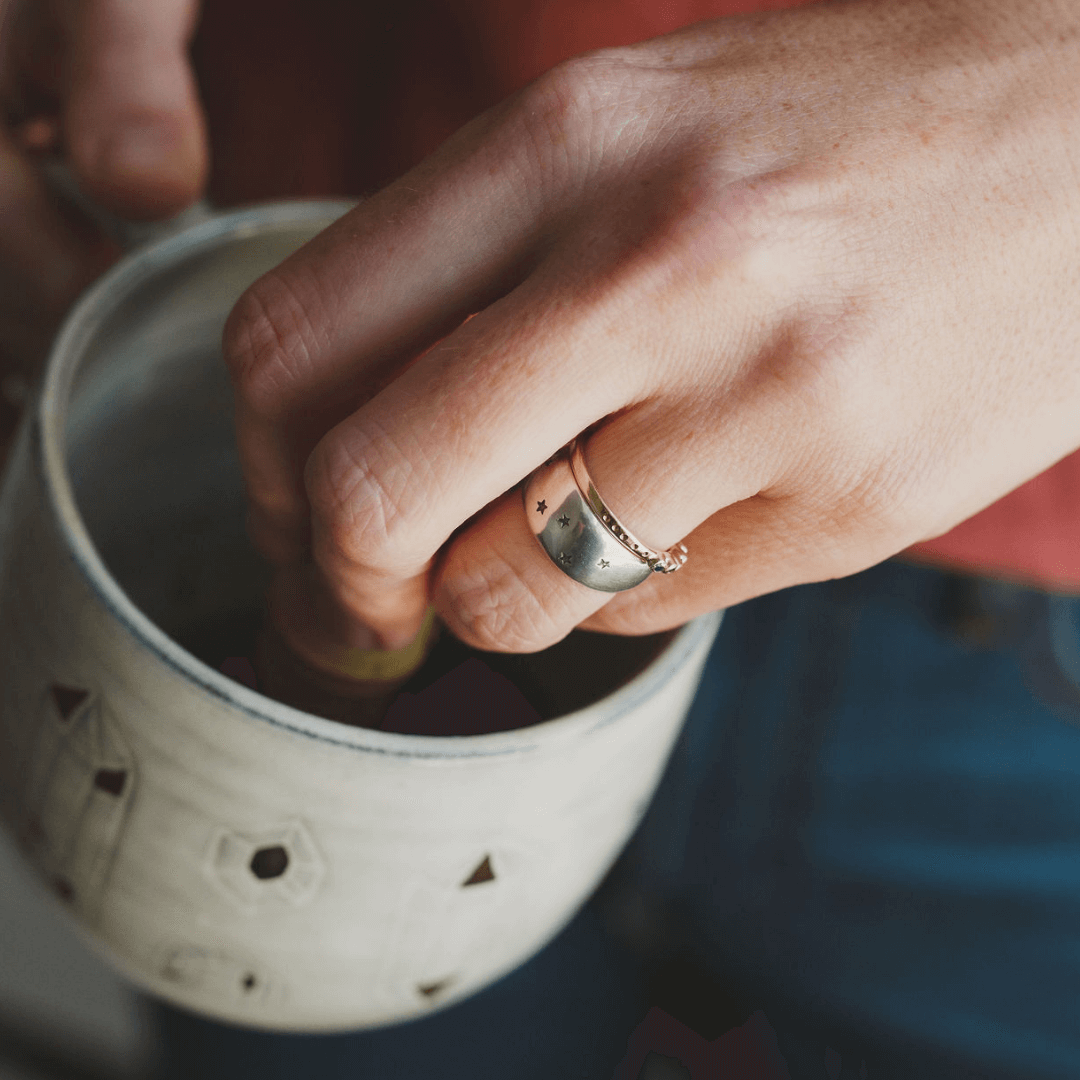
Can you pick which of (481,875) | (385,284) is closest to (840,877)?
(481,875)

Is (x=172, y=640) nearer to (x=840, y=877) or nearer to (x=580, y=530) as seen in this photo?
(x=580, y=530)

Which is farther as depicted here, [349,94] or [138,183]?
[349,94]

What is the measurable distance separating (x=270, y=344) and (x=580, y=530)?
106 mm

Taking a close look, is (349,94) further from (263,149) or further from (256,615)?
(256,615)

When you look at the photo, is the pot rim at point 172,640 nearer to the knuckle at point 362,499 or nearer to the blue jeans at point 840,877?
the knuckle at point 362,499

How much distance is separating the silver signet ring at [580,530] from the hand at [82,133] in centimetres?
24

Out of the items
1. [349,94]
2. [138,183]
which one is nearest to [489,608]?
[138,183]

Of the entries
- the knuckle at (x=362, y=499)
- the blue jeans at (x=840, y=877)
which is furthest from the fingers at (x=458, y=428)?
the blue jeans at (x=840, y=877)

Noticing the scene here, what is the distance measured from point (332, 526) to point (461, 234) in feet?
0.30

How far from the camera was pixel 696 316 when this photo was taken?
0.93 feet

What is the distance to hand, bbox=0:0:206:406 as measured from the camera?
0.44 m

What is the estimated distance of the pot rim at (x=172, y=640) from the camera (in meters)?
0.28

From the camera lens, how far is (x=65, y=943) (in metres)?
0.81

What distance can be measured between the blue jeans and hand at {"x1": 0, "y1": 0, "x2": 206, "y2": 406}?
44 centimetres
